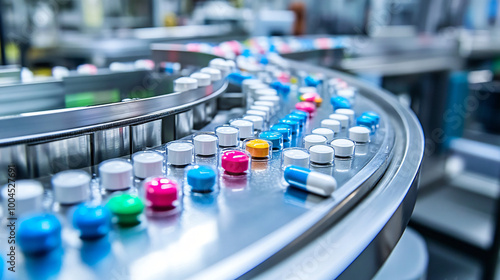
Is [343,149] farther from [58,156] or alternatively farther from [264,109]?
[58,156]

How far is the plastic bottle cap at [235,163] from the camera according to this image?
0.43 metres

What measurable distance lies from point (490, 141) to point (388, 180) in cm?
235

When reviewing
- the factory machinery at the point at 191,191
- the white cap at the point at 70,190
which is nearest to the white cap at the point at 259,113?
the factory machinery at the point at 191,191

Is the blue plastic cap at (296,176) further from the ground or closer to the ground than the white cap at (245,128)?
closer to the ground

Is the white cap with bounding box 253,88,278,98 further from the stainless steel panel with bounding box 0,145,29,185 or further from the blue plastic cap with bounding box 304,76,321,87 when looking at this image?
the stainless steel panel with bounding box 0,145,29,185

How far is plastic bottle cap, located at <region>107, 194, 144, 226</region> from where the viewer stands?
1.07 feet

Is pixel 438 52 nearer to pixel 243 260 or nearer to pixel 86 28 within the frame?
pixel 86 28

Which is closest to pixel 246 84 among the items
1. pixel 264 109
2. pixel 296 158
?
pixel 264 109

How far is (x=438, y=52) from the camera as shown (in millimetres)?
2375

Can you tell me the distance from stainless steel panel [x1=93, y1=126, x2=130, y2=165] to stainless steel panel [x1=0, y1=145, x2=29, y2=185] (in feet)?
0.24

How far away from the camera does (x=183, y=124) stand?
56cm

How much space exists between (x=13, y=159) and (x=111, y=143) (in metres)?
0.10

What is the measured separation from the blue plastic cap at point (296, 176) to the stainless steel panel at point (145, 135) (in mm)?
185

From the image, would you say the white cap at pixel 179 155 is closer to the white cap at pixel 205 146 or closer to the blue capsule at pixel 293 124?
the white cap at pixel 205 146
